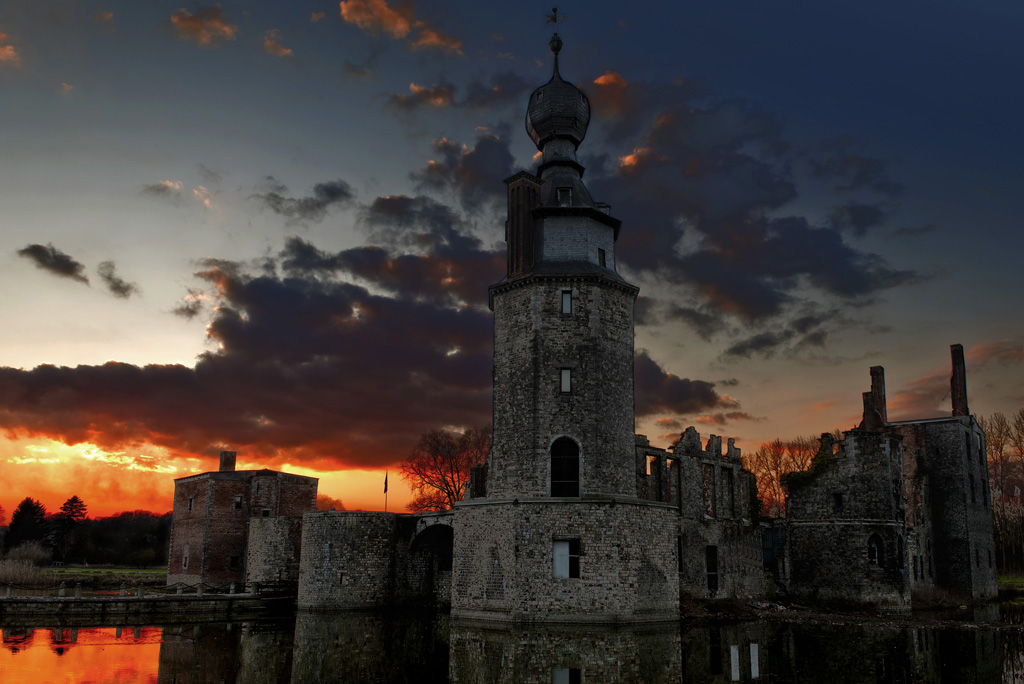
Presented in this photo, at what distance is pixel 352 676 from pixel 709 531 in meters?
21.0

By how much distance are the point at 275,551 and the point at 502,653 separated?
64.4ft

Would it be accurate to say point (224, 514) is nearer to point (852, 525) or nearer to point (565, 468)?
point (565, 468)

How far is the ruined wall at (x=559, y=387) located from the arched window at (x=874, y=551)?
1297 centimetres

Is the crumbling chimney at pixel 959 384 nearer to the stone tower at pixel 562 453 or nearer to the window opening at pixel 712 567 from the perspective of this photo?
the window opening at pixel 712 567

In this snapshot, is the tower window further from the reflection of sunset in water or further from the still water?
the reflection of sunset in water

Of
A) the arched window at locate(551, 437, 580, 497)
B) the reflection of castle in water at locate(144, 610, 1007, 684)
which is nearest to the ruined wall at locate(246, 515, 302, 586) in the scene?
the reflection of castle in water at locate(144, 610, 1007, 684)

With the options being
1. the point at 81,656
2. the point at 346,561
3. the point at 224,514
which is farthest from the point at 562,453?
the point at 224,514

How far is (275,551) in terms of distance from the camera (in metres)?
36.6

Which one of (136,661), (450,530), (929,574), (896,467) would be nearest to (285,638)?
(136,661)

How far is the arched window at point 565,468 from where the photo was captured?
27.7m

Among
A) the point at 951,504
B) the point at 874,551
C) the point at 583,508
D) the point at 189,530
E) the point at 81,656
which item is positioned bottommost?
the point at 81,656

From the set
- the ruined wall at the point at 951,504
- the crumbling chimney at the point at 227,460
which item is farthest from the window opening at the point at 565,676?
the crumbling chimney at the point at 227,460

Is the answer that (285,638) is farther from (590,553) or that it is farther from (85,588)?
(85,588)

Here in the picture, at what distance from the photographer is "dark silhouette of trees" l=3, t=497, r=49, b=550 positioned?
7294 cm
